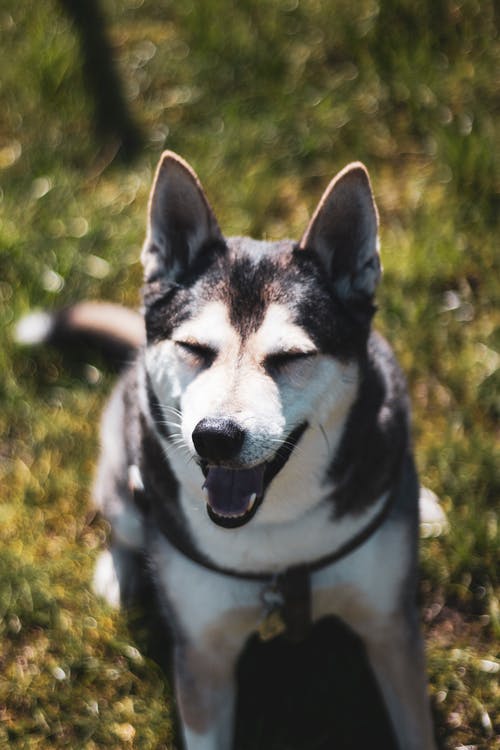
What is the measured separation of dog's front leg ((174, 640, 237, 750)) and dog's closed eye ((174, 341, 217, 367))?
0.96 m

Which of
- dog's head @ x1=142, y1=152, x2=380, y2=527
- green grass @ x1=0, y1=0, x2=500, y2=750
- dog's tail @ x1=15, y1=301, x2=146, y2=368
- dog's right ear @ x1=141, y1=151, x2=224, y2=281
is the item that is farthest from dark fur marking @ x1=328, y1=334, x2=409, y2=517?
dog's tail @ x1=15, y1=301, x2=146, y2=368

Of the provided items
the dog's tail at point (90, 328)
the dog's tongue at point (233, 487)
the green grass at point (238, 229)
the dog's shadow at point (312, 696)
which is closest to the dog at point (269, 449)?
the dog's tongue at point (233, 487)

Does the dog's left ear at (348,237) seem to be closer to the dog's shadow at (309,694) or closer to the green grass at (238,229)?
the green grass at (238,229)

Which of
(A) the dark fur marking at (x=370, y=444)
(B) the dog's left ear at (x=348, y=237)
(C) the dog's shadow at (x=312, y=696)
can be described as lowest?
(C) the dog's shadow at (x=312, y=696)

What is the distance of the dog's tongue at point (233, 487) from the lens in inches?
108

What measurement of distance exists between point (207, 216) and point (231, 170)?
7.15ft

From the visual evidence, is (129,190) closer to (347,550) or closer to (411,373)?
(411,373)

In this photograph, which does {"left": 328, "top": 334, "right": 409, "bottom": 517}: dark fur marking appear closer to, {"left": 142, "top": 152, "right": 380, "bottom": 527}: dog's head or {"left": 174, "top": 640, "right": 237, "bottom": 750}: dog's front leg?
{"left": 142, "top": 152, "right": 380, "bottom": 527}: dog's head

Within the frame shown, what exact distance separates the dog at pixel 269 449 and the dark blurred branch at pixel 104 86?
2.41 m

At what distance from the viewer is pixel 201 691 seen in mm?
3156

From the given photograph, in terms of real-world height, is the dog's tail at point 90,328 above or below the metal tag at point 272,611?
above

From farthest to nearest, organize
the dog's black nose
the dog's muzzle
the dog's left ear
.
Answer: the dog's left ear, the dog's muzzle, the dog's black nose

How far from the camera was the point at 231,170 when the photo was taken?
5113mm

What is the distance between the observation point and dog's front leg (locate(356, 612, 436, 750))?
124 inches
